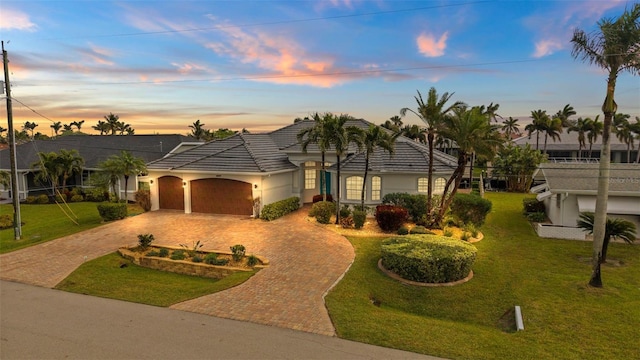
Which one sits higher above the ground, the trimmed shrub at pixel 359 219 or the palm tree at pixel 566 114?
the palm tree at pixel 566 114

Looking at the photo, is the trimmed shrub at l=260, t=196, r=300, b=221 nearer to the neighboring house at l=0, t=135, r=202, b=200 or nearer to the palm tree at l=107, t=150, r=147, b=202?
the palm tree at l=107, t=150, r=147, b=202

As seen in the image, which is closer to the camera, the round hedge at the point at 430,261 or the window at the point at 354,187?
the round hedge at the point at 430,261

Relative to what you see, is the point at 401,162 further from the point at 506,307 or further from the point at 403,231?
the point at 506,307

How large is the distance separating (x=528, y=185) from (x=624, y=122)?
23054mm

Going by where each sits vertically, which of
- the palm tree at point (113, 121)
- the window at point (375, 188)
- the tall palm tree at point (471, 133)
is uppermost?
the palm tree at point (113, 121)

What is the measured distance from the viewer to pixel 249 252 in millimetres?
15047

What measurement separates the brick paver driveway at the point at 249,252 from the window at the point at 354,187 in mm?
3329

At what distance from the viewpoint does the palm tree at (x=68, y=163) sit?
29.3 metres

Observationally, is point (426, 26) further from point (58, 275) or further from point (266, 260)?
point (58, 275)

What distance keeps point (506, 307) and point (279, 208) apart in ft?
45.5

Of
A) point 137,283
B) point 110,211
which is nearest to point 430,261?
point 137,283

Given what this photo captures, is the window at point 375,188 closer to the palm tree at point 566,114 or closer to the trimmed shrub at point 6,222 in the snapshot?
the trimmed shrub at point 6,222

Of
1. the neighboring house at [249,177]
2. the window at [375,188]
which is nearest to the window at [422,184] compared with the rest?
the neighboring house at [249,177]

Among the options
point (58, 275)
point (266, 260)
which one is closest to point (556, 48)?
point (266, 260)
